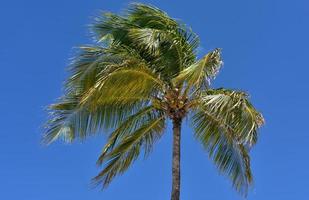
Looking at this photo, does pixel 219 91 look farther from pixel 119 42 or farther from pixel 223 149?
pixel 119 42

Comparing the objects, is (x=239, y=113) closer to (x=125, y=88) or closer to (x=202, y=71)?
(x=202, y=71)

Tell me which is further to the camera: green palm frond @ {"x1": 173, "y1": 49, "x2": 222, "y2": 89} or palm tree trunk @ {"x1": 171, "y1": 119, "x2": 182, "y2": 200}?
palm tree trunk @ {"x1": 171, "y1": 119, "x2": 182, "y2": 200}

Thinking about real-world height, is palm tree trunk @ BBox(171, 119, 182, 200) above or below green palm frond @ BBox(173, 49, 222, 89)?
below

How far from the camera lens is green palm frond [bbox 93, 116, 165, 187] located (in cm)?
1761

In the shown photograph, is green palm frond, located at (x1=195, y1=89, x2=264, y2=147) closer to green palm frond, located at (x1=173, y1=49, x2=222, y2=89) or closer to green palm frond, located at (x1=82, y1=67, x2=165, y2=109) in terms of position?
green palm frond, located at (x1=173, y1=49, x2=222, y2=89)

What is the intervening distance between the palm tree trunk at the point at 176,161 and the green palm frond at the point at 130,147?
659mm

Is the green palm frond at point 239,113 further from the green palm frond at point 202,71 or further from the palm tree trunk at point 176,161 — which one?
the palm tree trunk at point 176,161

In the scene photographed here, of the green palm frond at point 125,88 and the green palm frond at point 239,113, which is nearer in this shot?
the green palm frond at point 239,113

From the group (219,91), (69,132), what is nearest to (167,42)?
(219,91)

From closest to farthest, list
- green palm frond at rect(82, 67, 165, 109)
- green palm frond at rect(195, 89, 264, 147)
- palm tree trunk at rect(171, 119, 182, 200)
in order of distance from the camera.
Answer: green palm frond at rect(195, 89, 264, 147)
green palm frond at rect(82, 67, 165, 109)
palm tree trunk at rect(171, 119, 182, 200)

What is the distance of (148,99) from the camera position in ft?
57.2

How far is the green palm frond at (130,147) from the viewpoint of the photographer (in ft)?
57.8

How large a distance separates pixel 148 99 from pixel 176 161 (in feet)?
5.50

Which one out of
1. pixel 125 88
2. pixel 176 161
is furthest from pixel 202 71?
pixel 176 161
